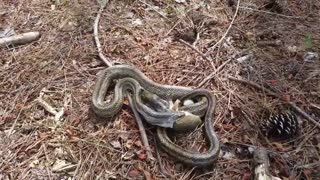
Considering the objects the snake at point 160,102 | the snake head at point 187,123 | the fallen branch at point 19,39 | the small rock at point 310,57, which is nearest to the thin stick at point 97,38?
the snake at point 160,102

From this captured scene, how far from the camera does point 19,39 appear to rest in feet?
13.3

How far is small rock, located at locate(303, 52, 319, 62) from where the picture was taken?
3.96 metres

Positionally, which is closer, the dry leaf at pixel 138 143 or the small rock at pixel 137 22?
the dry leaf at pixel 138 143

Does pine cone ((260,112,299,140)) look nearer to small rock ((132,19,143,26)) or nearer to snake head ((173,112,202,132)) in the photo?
snake head ((173,112,202,132))

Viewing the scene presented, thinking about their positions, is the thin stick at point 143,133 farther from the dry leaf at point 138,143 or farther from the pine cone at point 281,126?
the pine cone at point 281,126

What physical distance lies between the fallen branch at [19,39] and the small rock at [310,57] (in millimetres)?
2830

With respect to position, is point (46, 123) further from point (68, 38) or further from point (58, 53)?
point (68, 38)

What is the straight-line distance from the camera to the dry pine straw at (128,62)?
10.1 feet

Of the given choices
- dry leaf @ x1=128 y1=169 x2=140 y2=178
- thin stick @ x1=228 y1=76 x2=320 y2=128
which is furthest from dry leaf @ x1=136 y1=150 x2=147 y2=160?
thin stick @ x1=228 y1=76 x2=320 y2=128

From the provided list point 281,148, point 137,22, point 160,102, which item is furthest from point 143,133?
point 137,22

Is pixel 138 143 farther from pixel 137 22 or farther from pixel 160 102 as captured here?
pixel 137 22

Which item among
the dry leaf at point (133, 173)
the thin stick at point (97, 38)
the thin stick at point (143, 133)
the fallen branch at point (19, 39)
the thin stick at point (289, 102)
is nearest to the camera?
the dry leaf at point (133, 173)

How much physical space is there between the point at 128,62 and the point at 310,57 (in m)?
1.88

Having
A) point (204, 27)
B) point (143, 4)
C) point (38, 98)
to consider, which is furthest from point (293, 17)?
point (38, 98)
